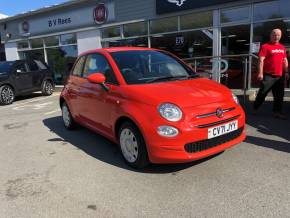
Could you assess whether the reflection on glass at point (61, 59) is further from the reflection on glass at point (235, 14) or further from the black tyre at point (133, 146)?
the black tyre at point (133, 146)

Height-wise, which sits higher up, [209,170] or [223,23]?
[223,23]

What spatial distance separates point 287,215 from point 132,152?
1.99 m

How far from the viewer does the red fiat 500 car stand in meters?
3.74

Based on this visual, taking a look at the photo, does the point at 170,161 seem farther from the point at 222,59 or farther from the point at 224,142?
the point at 222,59

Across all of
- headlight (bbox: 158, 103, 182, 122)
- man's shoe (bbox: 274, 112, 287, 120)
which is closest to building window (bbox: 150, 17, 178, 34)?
man's shoe (bbox: 274, 112, 287, 120)

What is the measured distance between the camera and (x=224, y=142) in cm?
404

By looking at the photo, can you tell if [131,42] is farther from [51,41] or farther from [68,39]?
[51,41]

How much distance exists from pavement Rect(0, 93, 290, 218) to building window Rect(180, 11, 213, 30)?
6.18m

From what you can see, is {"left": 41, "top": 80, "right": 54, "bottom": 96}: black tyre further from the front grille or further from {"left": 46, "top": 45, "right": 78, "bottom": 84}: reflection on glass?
the front grille

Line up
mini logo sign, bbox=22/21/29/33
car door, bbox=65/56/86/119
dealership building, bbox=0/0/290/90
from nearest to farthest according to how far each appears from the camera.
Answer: car door, bbox=65/56/86/119 → dealership building, bbox=0/0/290/90 → mini logo sign, bbox=22/21/29/33

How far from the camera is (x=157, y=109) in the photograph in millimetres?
3814

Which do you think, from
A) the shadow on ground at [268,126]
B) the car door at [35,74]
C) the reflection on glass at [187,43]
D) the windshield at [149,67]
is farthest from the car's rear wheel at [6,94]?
the shadow on ground at [268,126]

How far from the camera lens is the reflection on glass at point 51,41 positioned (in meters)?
17.4

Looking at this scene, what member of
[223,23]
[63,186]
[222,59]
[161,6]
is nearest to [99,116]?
[63,186]
